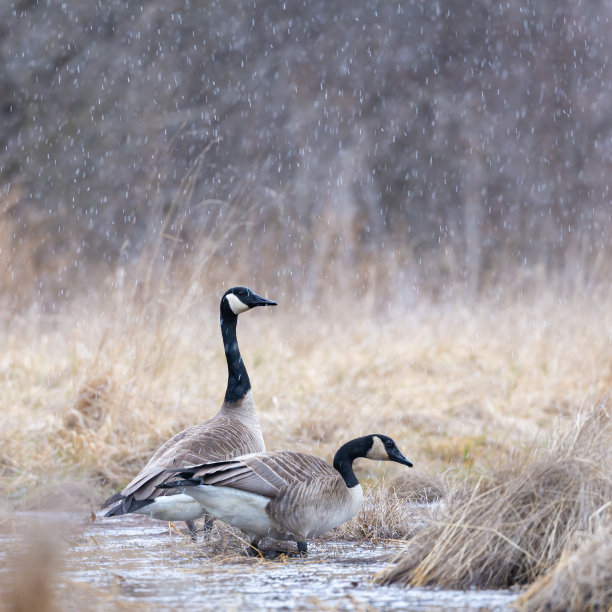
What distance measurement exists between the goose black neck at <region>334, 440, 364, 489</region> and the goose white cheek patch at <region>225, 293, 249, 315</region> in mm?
1793

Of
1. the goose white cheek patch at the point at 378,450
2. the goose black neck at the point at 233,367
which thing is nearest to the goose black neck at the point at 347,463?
the goose white cheek patch at the point at 378,450

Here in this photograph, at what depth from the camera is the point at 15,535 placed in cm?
Answer: 632

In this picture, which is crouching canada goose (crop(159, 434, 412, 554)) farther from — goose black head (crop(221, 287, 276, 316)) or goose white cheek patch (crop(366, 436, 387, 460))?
goose black head (crop(221, 287, 276, 316))

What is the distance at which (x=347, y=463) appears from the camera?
6.18 meters

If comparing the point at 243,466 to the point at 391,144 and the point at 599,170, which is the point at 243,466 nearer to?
the point at 391,144

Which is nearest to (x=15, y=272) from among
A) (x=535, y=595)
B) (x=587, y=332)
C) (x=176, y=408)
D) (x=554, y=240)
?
(x=176, y=408)

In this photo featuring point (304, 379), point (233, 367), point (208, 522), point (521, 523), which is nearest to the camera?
point (521, 523)

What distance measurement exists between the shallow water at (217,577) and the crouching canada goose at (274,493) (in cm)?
19

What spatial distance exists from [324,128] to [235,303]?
18.5 m

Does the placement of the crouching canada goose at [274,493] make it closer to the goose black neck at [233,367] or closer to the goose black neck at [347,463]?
the goose black neck at [347,463]

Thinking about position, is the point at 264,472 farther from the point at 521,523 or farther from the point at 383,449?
the point at 521,523

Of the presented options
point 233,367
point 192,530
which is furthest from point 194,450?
point 233,367

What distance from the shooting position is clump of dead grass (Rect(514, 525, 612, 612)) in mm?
3930

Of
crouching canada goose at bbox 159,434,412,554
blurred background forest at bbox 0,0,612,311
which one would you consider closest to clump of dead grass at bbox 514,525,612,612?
crouching canada goose at bbox 159,434,412,554
